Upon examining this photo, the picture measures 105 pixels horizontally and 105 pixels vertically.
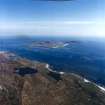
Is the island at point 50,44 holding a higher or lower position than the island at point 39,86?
higher

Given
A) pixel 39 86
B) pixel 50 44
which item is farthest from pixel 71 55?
pixel 39 86

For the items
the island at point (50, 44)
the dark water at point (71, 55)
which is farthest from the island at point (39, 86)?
the island at point (50, 44)

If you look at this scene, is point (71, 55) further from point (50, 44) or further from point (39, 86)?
point (39, 86)

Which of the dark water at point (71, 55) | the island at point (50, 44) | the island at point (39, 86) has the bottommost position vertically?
the island at point (39, 86)

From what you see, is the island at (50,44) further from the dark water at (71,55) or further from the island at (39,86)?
the island at (39,86)

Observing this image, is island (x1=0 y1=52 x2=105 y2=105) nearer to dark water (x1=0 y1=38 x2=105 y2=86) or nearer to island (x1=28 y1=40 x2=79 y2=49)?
dark water (x1=0 y1=38 x2=105 y2=86)

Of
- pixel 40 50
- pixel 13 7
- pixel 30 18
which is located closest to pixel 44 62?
pixel 40 50

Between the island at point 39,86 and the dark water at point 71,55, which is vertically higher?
the dark water at point 71,55
